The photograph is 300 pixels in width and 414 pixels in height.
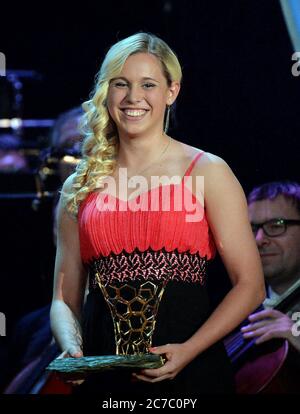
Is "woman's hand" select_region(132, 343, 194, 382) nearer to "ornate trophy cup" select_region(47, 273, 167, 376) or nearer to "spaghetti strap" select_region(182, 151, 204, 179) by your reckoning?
"ornate trophy cup" select_region(47, 273, 167, 376)

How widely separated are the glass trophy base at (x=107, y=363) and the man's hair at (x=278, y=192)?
945 millimetres

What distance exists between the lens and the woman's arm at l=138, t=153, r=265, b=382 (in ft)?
7.35

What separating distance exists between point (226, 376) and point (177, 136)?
46.2 inches

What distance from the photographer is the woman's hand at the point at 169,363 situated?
2.16m

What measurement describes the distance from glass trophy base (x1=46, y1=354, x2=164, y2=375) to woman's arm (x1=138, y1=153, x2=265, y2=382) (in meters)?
0.15

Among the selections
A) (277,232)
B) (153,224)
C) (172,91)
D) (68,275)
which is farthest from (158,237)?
(277,232)

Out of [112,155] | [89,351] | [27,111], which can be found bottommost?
[89,351]

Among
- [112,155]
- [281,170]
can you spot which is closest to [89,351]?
[112,155]

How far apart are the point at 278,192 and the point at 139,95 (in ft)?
2.59

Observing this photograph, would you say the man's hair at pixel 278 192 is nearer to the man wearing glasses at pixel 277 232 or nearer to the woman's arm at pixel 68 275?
the man wearing glasses at pixel 277 232

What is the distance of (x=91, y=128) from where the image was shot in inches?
99.8

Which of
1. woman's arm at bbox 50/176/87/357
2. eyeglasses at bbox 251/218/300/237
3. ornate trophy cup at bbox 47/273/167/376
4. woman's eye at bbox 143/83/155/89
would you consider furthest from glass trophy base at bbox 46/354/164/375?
eyeglasses at bbox 251/218/300/237

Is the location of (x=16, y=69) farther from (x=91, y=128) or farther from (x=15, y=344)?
(x=91, y=128)

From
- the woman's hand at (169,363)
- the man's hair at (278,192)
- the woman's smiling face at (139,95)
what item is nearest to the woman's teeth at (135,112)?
the woman's smiling face at (139,95)
